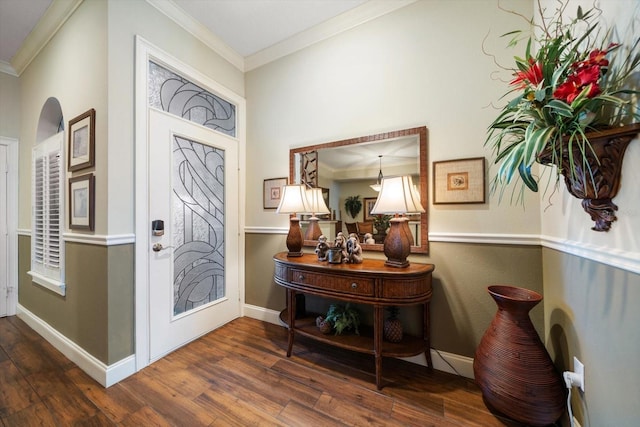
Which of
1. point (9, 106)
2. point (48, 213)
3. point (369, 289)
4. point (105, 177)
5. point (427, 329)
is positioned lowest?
point (427, 329)

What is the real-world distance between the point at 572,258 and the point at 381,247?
1105 mm

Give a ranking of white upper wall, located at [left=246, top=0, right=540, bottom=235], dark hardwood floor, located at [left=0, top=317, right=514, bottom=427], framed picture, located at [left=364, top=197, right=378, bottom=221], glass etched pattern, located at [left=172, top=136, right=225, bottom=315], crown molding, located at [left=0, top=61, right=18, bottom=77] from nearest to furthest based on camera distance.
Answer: dark hardwood floor, located at [left=0, top=317, right=514, bottom=427]
white upper wall, located at [left=246, top=0, right=540, bottom=235]
framed picture, located at [left=364, top=197, right=378, bottom=221]
glass etched pattern, located at [left=172, top=136, right=225, bottom=315]
crown molding, located at [left=0, top=61, right=18, bottom=77]

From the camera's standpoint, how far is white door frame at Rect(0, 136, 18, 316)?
281cm

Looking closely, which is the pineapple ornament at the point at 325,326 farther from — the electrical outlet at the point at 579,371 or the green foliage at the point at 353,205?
the electrical outlet at the point at 579,371

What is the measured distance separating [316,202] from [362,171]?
50 cm

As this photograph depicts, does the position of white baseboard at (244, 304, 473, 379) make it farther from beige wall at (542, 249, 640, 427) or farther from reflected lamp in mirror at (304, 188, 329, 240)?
reflected lamp in mirror at (304, 188, 329, 240)

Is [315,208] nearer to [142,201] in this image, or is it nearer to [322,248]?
[322,248]

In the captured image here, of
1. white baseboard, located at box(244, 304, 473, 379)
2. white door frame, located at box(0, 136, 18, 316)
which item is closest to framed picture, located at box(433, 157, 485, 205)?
white baseboard, located at box(244, 304, 473, 379)

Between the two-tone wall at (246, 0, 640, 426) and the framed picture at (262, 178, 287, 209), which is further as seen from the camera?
the framed picture at (262, 178, 287, 209)

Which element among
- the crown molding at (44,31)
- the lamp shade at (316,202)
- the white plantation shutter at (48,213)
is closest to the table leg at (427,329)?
the lamp shade at (316,202)

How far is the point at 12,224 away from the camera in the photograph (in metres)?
2.85

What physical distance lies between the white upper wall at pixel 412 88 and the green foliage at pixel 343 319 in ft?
3.08

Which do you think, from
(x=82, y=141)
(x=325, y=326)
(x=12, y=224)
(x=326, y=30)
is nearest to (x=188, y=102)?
(x=82, y=141)

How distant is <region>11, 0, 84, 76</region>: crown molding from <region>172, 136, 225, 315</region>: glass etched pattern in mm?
1344
